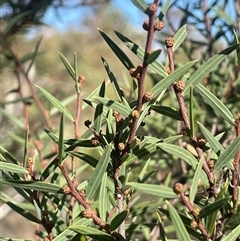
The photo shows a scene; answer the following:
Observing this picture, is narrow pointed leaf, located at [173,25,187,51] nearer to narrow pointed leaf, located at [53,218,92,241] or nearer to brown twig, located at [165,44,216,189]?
brown twig, located at [165,44,216,189]

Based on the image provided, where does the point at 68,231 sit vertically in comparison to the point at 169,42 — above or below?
below

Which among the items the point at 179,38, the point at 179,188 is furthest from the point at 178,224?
the point at 179,38

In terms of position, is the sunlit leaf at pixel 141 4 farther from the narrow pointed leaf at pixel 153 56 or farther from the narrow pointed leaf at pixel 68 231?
the narrow pointed leaf at pixel 68 231

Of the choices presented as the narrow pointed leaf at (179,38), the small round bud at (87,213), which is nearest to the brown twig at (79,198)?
the small round bud at (87,213)

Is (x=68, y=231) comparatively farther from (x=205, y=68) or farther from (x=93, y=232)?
(x=205, y=68)

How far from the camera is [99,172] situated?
10.0 inches

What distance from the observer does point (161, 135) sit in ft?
2.16

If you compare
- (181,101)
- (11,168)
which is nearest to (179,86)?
(181,101)

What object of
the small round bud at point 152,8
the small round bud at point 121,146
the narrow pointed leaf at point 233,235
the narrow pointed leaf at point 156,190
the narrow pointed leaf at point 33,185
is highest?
the small round bud at point 152,8

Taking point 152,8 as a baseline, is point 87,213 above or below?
below

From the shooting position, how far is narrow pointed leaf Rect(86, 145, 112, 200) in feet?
0.81

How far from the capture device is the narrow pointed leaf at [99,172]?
246mm

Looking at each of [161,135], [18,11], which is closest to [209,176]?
[161,135]

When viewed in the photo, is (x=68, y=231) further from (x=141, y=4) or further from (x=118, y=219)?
(x=141, y=4)
